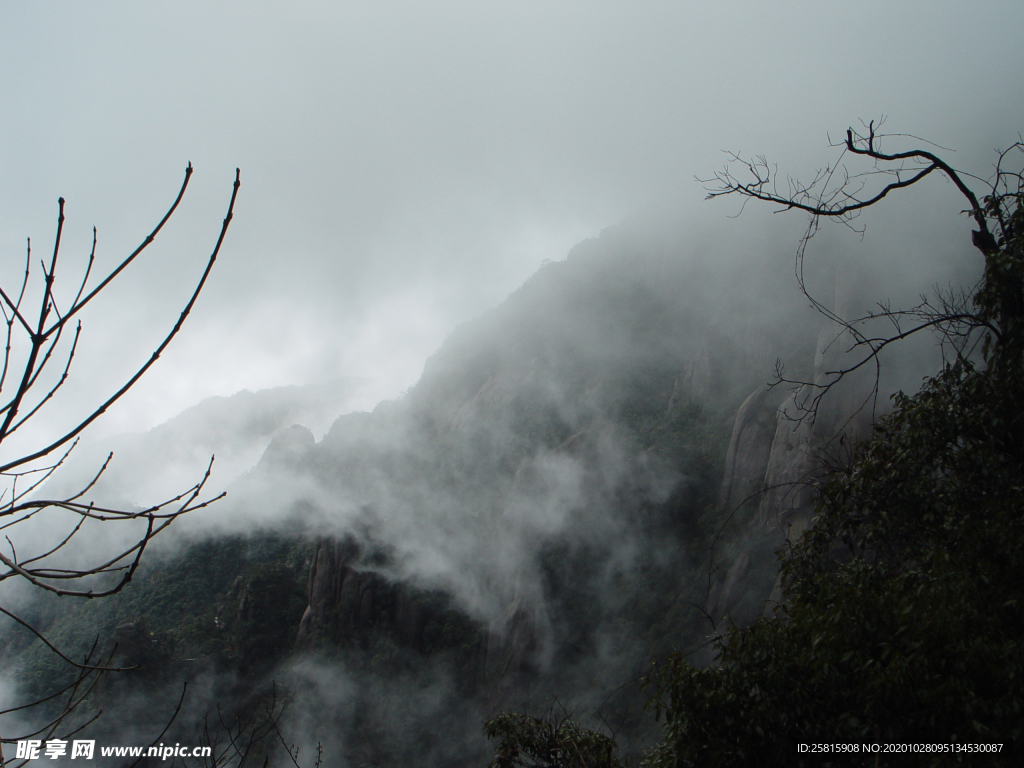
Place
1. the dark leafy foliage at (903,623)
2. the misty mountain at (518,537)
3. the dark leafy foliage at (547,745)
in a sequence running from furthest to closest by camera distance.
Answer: the misty mountain at (518,537) → the dark leafy foliage at (547,745) → the dark leafy foliage at (903,623)

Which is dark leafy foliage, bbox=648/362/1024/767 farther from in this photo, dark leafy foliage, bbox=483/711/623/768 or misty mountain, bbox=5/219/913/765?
misty mountain, bbox=5/219/913/765

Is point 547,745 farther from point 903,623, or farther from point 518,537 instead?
point 518,537

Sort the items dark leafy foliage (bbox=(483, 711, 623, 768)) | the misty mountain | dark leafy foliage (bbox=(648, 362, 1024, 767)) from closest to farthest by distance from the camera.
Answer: dark leafy foliage (bbox=(648, 362, 1024, 767)) < dark leafy foliage (bbox=(483, 711, 623, 768)) < the misty mountain

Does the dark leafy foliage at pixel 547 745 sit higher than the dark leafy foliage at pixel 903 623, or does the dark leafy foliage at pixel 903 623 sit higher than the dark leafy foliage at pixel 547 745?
the dark leafy foliage at pixel 903 623

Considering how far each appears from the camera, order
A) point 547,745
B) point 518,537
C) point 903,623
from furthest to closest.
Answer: point 518,537
point 547,745
point 903,623

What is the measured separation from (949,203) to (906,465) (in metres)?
15.2

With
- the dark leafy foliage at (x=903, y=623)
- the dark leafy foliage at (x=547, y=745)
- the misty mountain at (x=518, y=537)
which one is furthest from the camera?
the misty mountain at (x=518, y=537)

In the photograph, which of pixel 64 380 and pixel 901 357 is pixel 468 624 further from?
pixel 64 380

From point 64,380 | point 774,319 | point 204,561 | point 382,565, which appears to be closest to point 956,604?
point 64,380

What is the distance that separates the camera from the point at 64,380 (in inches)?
60.5

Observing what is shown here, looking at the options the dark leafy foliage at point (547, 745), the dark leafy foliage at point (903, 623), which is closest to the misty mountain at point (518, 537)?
the dark leafy foliage at point (547, 745)

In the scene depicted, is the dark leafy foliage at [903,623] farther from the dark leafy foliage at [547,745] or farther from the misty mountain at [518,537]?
the misty mountain at [518,537]

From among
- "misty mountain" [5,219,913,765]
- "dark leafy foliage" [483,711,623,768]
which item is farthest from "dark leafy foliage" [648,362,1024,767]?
"misty mountain" [5,219,913,765]

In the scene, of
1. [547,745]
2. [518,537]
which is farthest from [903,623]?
[518,537]
